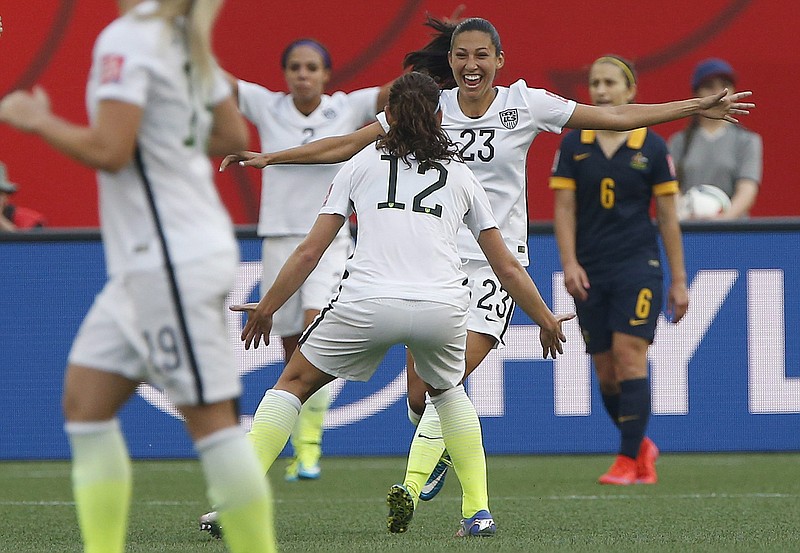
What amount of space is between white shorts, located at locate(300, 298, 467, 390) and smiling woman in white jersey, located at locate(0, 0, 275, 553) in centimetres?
160

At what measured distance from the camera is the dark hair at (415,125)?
554 cm

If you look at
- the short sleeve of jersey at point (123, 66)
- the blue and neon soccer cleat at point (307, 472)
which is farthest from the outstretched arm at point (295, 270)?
the blue and neon soccer cleat at point (307, 472)

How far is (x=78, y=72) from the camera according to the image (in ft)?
41.0

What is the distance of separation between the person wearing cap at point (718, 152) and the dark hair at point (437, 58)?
4.09 m

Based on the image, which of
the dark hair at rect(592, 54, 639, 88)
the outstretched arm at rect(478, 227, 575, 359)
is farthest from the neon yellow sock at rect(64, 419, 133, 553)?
the dark hair at rect(592, 54, 639, 88)

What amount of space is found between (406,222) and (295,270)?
436 millimetres

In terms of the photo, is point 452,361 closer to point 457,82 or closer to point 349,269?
point 349,269

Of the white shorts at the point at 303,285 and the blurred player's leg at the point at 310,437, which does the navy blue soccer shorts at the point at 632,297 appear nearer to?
the white shorts at the point at 303,285

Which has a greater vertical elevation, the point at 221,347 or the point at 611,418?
the point at 221,347

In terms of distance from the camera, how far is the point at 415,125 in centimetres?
554

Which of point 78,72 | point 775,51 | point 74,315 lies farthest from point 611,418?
point 78,72

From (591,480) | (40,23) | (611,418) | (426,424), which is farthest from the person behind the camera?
(40,23)

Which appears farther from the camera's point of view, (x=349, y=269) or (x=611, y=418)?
(x=611, y=418)

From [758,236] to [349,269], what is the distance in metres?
4.57
